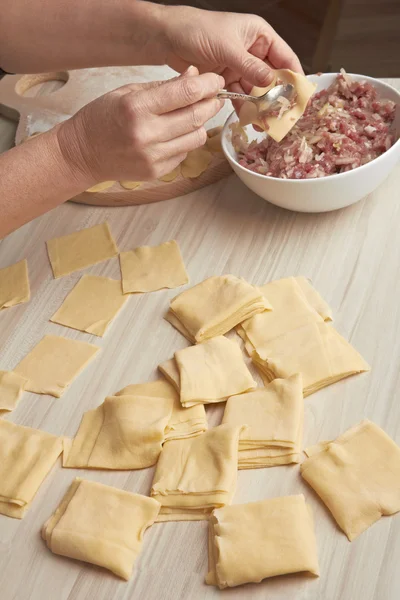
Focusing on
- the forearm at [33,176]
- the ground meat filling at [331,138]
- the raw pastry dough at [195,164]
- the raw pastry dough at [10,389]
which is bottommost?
the raw pastry dough at [10,389]

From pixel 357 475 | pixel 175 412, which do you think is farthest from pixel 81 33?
pixel 357 475

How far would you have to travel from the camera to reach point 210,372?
138 centimetres

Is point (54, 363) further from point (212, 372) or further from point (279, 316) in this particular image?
point (279, 316)

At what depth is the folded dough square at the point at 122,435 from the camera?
4.26 feet

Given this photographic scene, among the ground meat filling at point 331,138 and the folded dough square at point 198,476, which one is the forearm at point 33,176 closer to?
the ground meat filling at point 331,138

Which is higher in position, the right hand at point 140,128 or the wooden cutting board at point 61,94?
the right hand at point 140,128

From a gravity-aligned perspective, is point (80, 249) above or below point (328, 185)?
below

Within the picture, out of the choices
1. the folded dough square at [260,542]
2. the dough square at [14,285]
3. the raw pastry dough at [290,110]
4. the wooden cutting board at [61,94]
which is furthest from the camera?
the wooden cutting board at [61,94]

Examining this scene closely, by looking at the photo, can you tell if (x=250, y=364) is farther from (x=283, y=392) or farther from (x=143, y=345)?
(x=143, y=345)

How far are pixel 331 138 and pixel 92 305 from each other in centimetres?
65

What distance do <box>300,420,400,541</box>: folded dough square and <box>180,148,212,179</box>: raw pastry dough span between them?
0.79 metres

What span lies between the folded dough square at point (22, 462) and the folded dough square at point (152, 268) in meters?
0.40

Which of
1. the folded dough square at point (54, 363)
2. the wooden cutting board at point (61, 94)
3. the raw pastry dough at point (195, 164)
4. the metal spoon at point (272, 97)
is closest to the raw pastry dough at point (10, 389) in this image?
the folded dough square at point (54, 363)

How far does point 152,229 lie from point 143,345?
363mm
